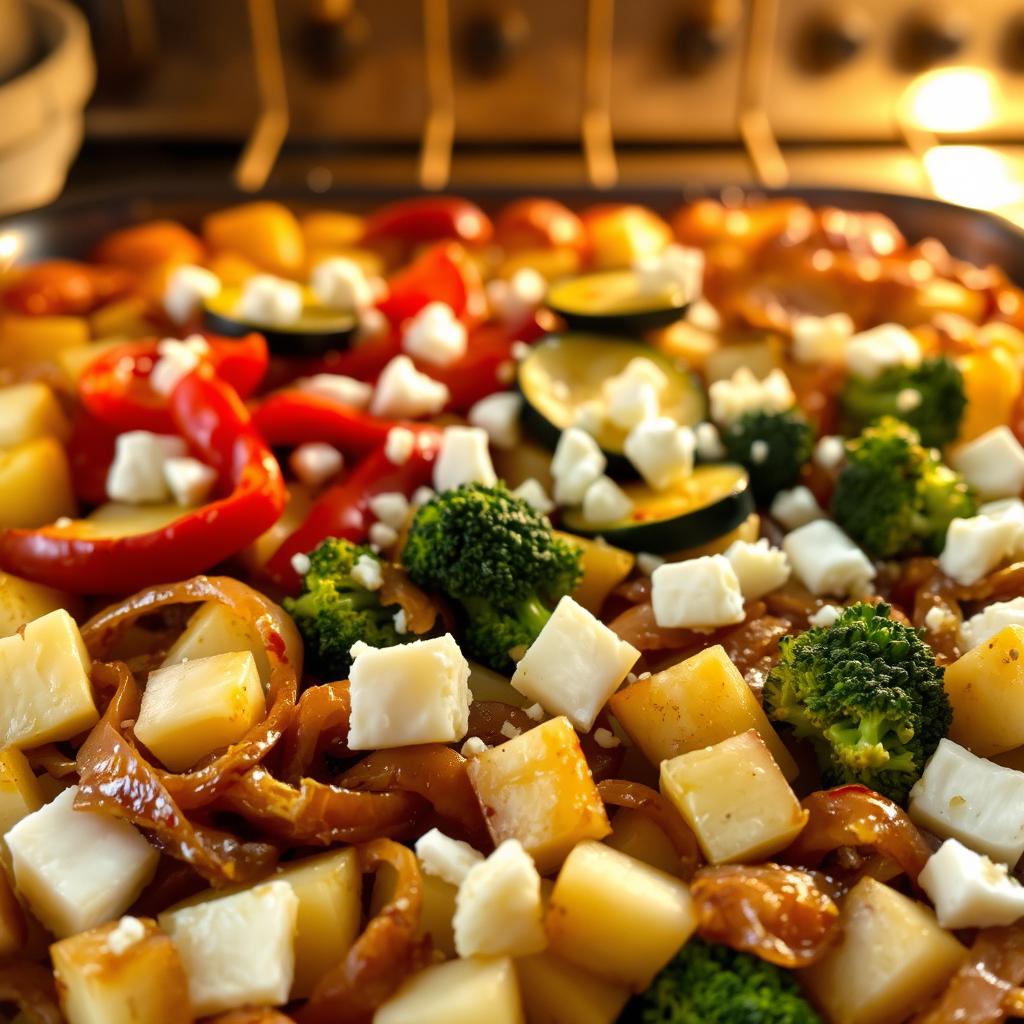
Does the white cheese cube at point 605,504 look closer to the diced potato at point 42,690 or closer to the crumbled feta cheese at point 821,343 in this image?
the crumbled feta cheese at point 821,343

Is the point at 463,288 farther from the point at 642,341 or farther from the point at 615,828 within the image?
the point at 615,828

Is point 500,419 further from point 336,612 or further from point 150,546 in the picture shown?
point 150,546

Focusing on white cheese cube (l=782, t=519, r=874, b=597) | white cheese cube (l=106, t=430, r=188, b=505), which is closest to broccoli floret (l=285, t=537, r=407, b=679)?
white cheese cube (l=106, t=430, r=188, b=505)

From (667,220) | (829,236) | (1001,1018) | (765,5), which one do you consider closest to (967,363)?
(829,236)

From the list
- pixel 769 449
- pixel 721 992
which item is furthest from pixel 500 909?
pixel 769 449

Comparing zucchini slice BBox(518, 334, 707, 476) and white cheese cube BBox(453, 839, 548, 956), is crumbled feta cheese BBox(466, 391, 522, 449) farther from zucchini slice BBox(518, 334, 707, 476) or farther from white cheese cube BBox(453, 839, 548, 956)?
white cheese cube BBox(453, 839, 548, 956)

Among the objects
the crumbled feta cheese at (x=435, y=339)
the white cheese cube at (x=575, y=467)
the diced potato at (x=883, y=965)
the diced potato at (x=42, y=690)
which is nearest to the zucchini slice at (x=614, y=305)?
the crumbled feta cheese at (x=435, y=339)
